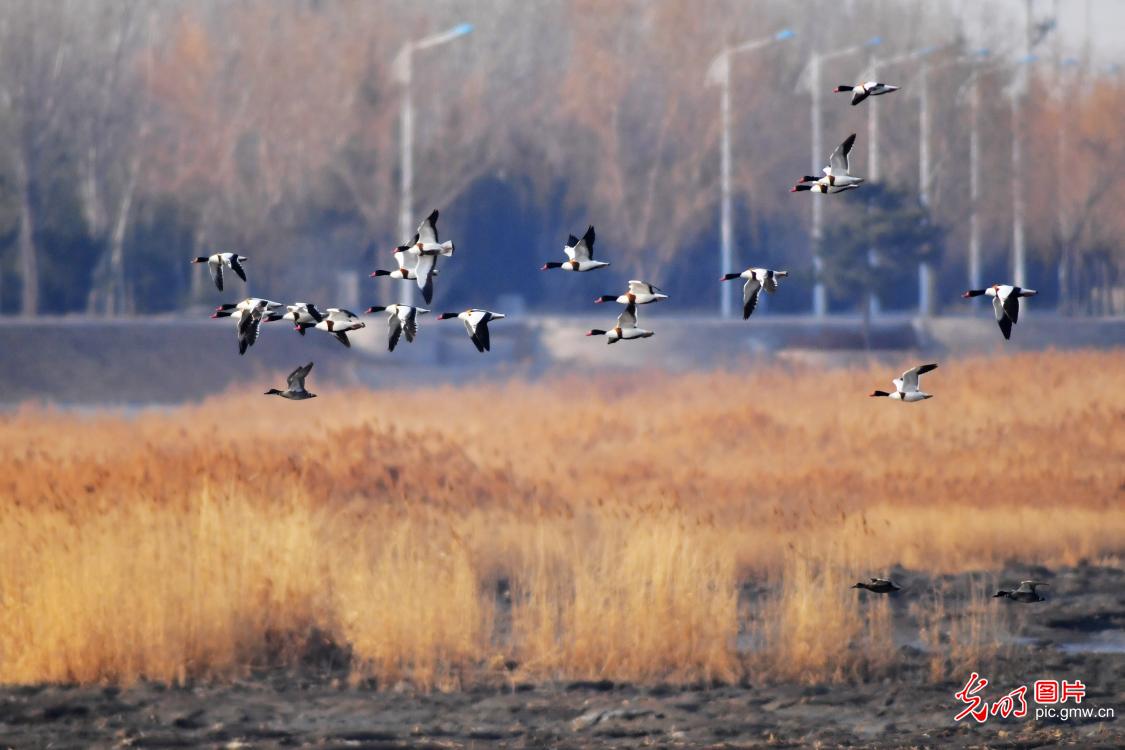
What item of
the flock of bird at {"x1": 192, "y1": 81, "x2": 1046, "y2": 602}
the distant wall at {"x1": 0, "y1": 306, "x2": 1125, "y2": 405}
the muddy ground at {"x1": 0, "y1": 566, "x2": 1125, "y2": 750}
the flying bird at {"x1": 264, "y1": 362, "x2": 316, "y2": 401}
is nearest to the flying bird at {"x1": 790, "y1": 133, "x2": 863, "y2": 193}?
the flock of bird at {"x1": 192, "y1": 81, "x2": 1046, "y2": 602}

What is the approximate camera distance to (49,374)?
52.6 metres

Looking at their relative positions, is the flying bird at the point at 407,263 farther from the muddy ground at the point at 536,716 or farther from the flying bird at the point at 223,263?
the muddy ground at the point at 536,716

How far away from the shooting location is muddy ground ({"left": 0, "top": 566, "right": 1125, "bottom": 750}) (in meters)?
17.8

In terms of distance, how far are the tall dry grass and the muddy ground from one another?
0.36m

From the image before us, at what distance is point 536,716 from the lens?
731 inches

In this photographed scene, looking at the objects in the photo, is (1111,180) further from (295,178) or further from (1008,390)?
(1008,390)

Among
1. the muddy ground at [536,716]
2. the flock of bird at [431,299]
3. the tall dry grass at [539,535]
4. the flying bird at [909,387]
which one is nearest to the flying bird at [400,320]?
the flock of bird at [431,299]

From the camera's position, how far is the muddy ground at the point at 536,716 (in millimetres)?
17828

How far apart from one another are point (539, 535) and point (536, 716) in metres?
5.63

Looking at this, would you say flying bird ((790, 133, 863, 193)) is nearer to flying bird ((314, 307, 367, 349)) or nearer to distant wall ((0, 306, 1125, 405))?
flying bird ((314, 307, 367, 349))

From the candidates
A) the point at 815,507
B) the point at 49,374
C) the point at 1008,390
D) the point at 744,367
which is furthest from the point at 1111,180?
the point at 815,507

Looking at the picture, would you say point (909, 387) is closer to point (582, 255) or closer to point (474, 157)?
point (582, 255)

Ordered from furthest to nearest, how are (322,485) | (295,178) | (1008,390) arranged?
(295,178), (1008,390), (322,485)

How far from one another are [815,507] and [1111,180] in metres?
54.2
